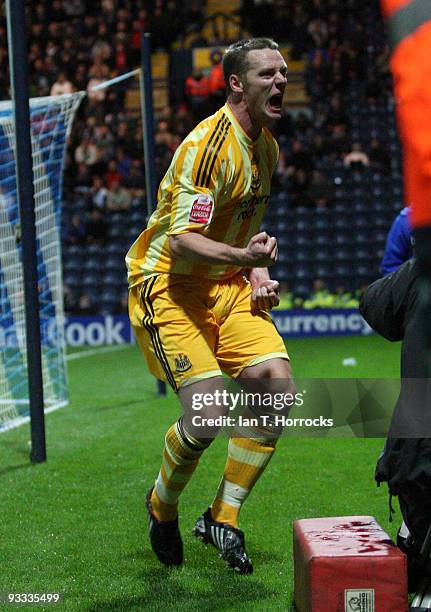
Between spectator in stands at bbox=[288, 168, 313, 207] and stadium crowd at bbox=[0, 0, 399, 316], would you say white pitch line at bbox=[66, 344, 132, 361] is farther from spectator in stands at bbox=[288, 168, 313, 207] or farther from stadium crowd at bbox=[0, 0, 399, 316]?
spectator in stands at bbox=[288, 168, 313, 207]

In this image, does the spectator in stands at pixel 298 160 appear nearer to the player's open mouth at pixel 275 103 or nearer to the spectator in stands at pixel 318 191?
the spectator in stands at pixel 318 191

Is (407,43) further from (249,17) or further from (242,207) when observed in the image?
(249,17)

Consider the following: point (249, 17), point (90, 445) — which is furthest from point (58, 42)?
point (90, 445)

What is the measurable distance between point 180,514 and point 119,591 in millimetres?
1184

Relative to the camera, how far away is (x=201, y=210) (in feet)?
12.4

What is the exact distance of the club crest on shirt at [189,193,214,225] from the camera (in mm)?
3760

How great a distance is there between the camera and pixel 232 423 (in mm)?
4160

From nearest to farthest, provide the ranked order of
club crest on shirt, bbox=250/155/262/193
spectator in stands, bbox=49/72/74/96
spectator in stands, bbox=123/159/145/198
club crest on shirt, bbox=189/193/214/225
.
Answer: club crest on shirt, bbox=189/193/214/225, club crest on shirt, bbox=250/155/262/193, spectator in stands, bbox=123/159/145/198, spectator in stands, bbox=49/72/74/96

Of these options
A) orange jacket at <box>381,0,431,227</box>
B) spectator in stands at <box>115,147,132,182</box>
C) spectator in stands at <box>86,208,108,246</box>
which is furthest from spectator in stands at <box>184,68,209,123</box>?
orange jacket at <box>381,0,431,227</box>

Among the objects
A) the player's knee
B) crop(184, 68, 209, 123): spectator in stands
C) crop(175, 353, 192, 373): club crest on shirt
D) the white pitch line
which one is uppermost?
crop(184, 68, 209, 123): spectator in stands

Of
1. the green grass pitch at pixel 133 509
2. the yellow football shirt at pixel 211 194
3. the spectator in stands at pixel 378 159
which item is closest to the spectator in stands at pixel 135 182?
the spectator in stands at pixel 378 159

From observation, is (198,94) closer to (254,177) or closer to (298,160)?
(298,160)

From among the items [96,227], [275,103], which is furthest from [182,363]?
[96,227]

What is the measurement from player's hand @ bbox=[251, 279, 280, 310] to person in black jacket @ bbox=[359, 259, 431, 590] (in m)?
1.06
